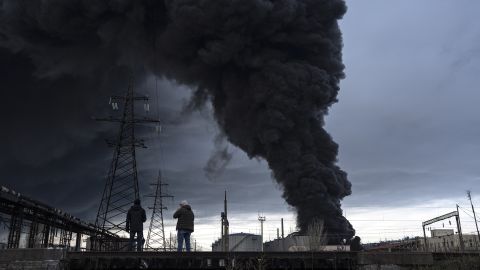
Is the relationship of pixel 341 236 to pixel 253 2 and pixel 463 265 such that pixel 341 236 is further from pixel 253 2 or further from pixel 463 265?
pixel 463 265

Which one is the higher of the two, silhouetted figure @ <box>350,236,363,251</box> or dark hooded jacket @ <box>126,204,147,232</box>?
dark hooded jacket @ <box>126,204,147,232</box>

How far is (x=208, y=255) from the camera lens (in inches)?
345

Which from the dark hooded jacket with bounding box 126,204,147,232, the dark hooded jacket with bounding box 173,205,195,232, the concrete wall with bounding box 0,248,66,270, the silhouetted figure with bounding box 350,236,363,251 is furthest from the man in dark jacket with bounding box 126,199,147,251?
the silhouetted figure with bounding box 350,236,363,251

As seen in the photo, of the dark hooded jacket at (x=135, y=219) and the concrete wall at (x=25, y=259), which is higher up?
the dark hooded jacket at (x=135, y=219)

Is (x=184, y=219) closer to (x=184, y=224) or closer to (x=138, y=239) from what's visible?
(x=184, y=224)

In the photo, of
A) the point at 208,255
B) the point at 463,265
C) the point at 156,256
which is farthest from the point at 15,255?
the point at 463,265

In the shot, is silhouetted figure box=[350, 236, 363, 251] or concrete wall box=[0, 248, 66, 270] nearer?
concrete wall box=[0, 248, 66, 270]

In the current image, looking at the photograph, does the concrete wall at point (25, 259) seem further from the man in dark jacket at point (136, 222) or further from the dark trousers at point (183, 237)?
the man in dark jacket at point (136, 222)

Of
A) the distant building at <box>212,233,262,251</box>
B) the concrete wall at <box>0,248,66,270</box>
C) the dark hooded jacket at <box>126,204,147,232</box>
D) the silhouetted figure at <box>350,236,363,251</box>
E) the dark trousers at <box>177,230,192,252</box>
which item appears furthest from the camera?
the distant building at <box>212,233,262,251</box>

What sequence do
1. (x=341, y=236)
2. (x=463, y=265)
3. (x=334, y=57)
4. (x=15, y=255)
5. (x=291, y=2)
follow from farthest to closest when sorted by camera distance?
(x=334, y=57) → (x=291, y=2) → (x=341, y=236) → (x=463, y=265) → (x=15, y=255)

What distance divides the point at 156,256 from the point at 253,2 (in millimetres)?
20498

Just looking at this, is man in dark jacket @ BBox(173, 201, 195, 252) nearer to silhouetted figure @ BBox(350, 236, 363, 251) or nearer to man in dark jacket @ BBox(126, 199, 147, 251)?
man in dark jacket @ BBox(126, 199, 147, 251)

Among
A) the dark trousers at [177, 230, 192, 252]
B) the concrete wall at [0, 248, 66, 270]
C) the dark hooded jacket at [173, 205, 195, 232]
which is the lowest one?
the concrete wall at [0, 248, 66, 270]

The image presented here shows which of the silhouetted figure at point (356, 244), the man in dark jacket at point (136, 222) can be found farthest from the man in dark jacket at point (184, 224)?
the silhouetted figure at point (356, 244)
